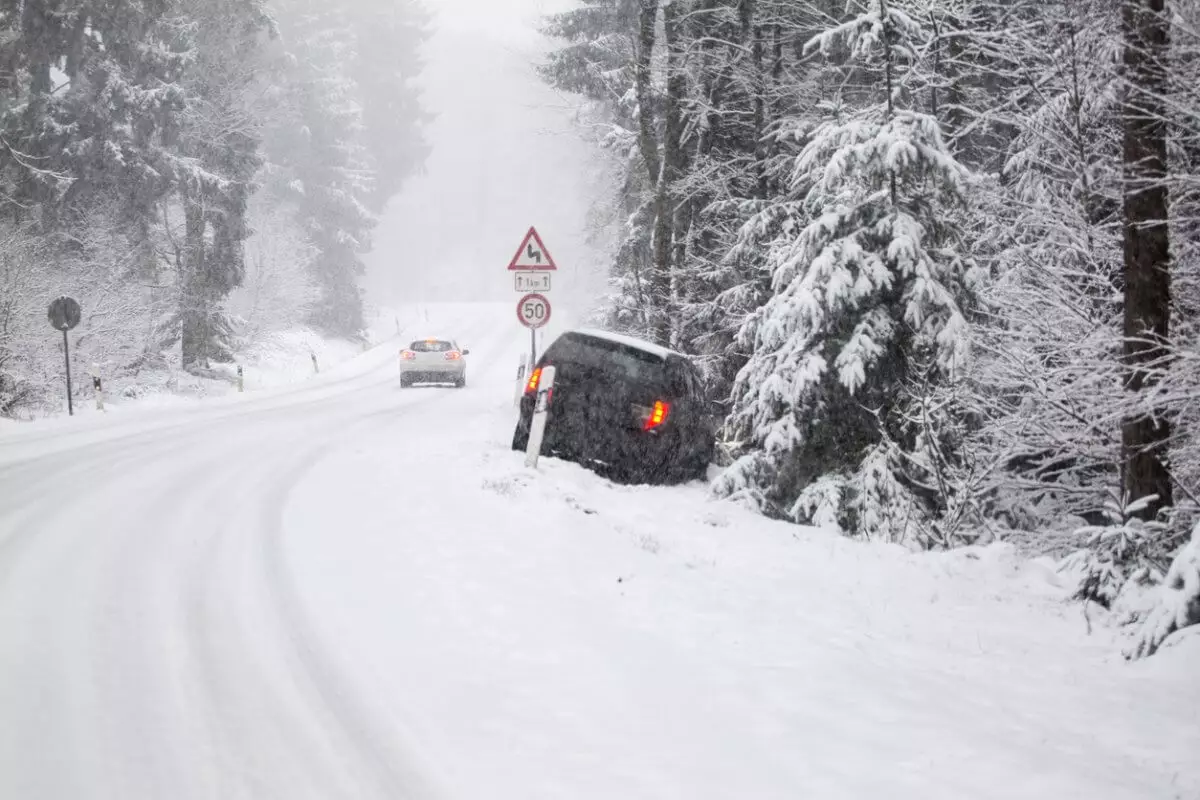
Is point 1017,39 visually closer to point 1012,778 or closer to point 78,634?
point 1012,778

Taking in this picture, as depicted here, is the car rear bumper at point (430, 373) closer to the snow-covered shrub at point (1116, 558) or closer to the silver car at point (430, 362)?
the silver car at point (430, 362)

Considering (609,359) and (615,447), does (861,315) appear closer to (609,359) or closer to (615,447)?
(609,359)

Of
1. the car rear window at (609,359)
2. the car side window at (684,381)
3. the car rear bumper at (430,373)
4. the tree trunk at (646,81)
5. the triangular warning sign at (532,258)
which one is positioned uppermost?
the tree trunk at (646,81)

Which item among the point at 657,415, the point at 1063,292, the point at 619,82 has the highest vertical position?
the point at 619,82

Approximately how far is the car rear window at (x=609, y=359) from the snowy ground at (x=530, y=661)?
2.09m

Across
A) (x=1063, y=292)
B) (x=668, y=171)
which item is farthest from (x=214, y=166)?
(x=1063, y=292)

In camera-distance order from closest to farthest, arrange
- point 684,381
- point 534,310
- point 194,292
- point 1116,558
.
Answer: point 1116,558, point 684,381, point 534,310, point 194,292

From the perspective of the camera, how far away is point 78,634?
4.89 metres

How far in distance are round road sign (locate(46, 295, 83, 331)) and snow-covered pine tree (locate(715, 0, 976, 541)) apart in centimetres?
1448

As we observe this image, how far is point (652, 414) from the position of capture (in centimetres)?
1040

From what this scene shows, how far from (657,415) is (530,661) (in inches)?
237

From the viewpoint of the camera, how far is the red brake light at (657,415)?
34.1 feet

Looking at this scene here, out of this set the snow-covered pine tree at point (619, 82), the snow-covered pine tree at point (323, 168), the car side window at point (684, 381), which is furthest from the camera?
the snow-covered pine tree at point (323, 168)

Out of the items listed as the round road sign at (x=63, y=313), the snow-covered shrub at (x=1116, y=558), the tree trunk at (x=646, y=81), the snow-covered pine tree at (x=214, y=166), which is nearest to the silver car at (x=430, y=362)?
the snow-covered pine tree at (x=214, y=166)
